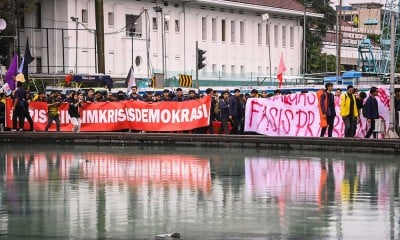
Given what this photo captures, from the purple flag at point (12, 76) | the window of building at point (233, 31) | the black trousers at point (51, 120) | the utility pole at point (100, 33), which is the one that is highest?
the window of building at point (233, 31)

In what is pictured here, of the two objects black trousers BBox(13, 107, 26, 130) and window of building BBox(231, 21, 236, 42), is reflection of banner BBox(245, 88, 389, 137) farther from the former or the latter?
window of building BBox(231, 21, 236, 42)

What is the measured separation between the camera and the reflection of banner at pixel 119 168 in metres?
18.5

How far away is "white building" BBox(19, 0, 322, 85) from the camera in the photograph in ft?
223

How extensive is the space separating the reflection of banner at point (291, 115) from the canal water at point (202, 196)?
165 inches

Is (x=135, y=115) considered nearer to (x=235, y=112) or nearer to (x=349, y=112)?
(x=235, y=112)

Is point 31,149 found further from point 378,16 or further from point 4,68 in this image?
point 378,16

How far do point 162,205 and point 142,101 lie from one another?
61.9ft

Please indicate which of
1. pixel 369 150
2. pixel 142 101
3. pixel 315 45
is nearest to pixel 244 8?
pixel 315 45

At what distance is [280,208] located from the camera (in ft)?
45.7

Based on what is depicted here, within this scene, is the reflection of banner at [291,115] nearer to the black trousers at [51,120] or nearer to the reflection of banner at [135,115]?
the reflection of banner at [135,115]

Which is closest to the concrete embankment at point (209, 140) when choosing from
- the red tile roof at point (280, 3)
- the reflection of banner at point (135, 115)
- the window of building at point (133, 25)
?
the reflection of banner at point (135, 115)

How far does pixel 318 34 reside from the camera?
102812 mm

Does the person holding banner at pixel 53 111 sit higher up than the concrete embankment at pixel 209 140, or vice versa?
the person holding banner at pixel 53 111

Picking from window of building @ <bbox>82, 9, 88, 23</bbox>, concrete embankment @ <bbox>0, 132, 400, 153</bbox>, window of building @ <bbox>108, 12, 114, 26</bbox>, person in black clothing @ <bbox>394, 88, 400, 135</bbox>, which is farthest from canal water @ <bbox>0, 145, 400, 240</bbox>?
window of building @ <bbox>108, 12, 114, 26</bbox>
